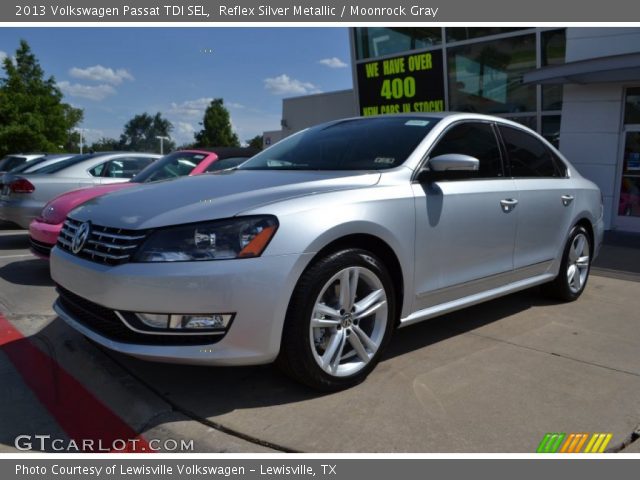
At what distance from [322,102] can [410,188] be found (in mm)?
18168

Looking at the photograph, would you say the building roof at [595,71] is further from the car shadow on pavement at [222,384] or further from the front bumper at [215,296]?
the front bumper at [215,296]

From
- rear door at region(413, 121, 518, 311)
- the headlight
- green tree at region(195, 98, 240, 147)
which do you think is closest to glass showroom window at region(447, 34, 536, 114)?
rear door at region(413, 121, 518, 311)

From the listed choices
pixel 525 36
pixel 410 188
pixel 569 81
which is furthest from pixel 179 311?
pixel 525 36

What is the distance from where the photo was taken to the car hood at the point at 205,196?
2.66 m

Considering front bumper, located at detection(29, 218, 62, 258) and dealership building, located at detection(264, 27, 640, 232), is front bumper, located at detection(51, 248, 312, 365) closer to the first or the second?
front bumper, located at detection(29, 218, 62, 258)

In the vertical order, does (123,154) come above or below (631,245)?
above

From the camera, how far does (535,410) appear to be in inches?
111

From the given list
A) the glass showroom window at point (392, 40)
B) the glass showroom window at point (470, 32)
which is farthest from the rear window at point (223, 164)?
the glass showroom window at point (392, 40)

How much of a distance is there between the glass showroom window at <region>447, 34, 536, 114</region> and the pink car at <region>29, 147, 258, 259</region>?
713 cm

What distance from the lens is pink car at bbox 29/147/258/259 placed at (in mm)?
5398

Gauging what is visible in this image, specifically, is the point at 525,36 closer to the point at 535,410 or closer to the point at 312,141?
the point at 312,141

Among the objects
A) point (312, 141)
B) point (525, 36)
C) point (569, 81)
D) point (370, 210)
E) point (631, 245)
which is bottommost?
point (631, 245)

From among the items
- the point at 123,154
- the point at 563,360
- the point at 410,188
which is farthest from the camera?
the point at 123,154

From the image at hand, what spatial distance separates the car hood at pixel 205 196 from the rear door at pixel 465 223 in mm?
497
